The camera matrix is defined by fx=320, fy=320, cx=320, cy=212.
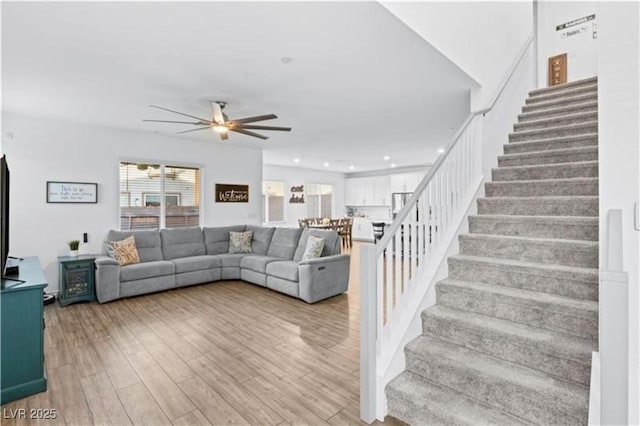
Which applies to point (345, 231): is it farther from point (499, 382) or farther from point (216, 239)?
point (499, 382)

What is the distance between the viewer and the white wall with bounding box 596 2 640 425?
4.26ft

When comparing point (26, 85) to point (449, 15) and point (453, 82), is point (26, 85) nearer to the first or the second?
point (449, 15)

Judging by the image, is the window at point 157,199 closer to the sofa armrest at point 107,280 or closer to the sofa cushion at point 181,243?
the sofa cushion at point 181,243

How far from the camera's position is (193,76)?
10.7 ft

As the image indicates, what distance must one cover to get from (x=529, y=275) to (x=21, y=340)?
363 centimetres

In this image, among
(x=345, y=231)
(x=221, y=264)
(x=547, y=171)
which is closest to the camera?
→ (x=547, y=171)

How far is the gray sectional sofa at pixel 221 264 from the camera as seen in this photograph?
440 centimetres

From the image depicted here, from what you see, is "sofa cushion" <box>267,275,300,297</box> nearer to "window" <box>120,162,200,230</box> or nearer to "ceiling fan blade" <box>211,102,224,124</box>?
"ceiling fan blade" <box>211,102,224,124</box>

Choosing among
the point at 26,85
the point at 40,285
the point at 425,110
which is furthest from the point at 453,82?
the point at 26,85

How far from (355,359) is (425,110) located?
349 cm

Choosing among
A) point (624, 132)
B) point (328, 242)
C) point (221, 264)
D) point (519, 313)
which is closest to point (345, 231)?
point (221, 264)

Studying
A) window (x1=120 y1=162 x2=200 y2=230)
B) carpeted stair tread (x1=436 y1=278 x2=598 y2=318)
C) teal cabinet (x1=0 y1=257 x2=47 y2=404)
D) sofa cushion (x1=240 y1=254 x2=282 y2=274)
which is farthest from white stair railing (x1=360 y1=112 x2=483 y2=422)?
window (x1=120 y1=162 x2=200 y2=230)

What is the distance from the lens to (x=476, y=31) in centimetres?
350

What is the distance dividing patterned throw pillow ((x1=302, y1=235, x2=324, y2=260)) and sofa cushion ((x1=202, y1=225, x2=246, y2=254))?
2070 mm
